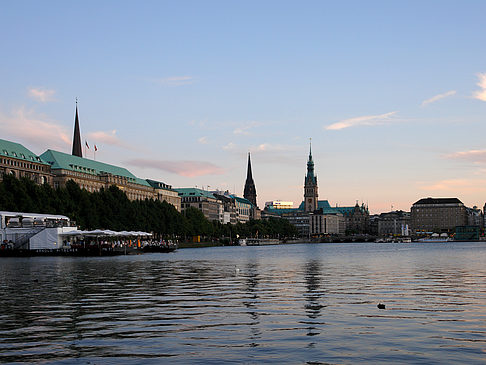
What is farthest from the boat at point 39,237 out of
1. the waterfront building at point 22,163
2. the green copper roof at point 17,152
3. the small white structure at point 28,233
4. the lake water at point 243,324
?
the lake water at point 243,324

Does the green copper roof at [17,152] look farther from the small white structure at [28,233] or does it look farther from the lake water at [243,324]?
the lake water at [243,324]

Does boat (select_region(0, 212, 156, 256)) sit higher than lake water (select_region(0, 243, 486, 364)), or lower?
higher

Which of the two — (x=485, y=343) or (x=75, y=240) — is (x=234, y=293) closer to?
(x=485, y=343)

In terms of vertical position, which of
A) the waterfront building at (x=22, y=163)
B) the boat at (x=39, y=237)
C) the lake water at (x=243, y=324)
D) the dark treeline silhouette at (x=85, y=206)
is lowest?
the lake water at (x=243, y=324)

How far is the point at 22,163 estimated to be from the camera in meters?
175

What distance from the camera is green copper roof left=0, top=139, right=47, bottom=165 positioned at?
16900cm

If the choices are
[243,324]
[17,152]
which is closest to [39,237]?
[17,152]

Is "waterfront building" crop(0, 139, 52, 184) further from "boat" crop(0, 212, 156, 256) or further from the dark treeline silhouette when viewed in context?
"boat" crop(0, 212, 156, 256)

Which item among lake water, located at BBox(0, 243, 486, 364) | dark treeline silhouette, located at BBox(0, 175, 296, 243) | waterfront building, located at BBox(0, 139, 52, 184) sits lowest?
lake water, located at BBox(0, 243, 486, 364)

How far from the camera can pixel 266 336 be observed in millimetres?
22125

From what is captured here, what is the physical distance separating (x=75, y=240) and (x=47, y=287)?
83.5 m

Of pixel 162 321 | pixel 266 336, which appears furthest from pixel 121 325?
pixel 266 336

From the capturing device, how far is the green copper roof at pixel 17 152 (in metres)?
169

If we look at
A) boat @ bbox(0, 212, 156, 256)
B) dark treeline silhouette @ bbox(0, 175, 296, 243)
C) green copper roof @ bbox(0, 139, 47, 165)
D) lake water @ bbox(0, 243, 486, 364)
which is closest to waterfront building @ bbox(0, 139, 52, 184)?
green copper roof @ bbox(0, 139, 47, 165)
